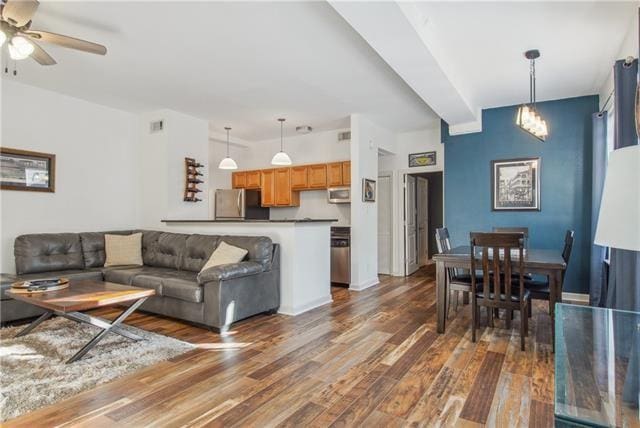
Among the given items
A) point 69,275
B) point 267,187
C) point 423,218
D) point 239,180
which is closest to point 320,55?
point 69,275

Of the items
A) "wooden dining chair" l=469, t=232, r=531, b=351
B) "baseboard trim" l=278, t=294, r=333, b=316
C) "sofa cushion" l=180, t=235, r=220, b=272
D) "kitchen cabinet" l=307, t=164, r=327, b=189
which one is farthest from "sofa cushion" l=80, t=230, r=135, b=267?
"wooden dining chair" l=469, t=232, r=531, b=351

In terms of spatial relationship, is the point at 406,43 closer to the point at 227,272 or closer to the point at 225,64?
the point at 225,64

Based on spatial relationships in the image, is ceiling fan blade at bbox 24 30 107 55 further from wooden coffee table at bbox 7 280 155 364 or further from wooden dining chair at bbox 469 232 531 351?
wooden dining chair at bbox 469 232 531 351

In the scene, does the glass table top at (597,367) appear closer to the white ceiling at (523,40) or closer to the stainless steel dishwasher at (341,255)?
the white ceiling at (523,40)

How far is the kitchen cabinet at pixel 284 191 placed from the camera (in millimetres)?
6845

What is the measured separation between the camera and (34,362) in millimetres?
2641

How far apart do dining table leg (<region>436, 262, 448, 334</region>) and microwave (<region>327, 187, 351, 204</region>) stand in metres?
2.93

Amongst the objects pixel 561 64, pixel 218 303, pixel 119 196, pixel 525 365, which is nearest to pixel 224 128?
pixel 119 196

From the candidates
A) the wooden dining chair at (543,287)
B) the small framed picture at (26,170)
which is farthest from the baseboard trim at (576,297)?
the small framed picture at (26,170)

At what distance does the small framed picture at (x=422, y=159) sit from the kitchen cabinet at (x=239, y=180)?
11.1ft

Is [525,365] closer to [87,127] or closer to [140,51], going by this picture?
[140,51]

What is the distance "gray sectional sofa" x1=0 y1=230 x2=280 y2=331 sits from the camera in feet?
11.1

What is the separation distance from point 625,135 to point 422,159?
354cm

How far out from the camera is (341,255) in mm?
5633
